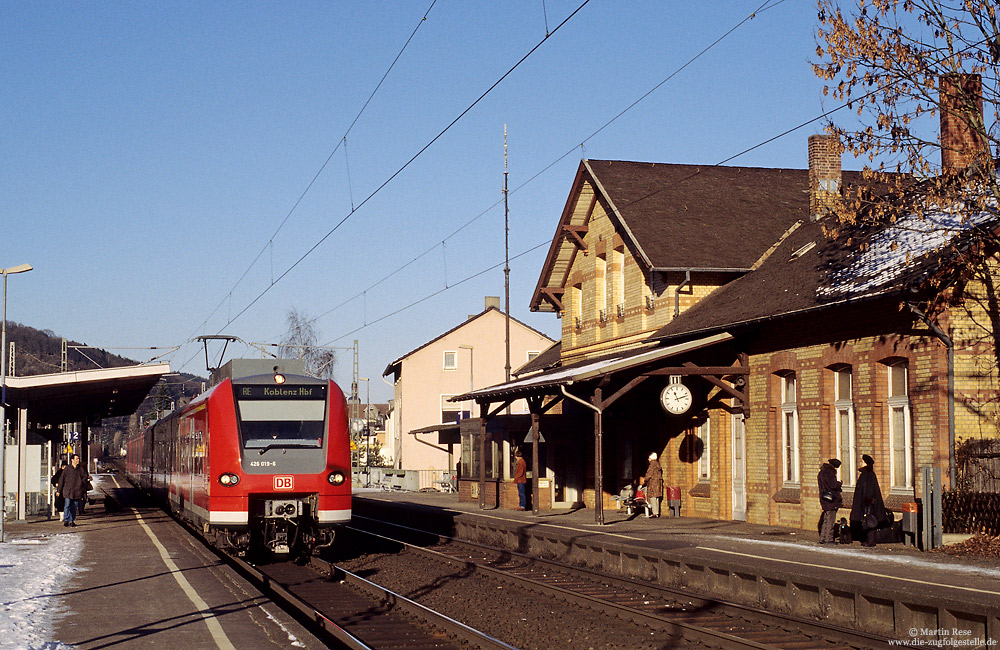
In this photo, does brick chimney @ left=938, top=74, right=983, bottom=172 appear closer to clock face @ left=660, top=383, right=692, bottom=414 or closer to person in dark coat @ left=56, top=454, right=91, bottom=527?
clock face @ left=660, top=383, right=692, bottom=414

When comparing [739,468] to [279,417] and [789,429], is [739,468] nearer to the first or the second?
[789,429]

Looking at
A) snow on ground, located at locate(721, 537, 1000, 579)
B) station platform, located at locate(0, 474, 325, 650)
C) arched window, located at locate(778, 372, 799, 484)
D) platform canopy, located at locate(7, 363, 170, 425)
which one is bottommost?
station platform, located at locate(0, 474, 325, 650)

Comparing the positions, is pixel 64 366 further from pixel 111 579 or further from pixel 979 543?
pixel 979 543

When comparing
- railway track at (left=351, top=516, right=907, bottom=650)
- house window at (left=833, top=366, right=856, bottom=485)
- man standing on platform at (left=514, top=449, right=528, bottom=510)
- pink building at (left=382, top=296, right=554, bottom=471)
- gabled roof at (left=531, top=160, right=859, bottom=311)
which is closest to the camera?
railway track at (left=351, top=516, right=907, bottom=650)

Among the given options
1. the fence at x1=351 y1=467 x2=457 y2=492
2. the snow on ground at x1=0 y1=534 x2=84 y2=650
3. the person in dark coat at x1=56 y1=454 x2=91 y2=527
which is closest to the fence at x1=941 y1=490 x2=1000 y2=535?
the snow on ground at x1=0 y1=534 x2=84 y2=650

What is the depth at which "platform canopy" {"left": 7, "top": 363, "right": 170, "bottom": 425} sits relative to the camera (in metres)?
25.1

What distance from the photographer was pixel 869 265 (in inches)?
762

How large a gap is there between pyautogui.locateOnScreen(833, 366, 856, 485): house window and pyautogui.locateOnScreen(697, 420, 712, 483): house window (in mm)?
4441

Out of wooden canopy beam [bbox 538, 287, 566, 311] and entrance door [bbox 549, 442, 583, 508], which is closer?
entrance door [bbox 549, 442, 583, 508]

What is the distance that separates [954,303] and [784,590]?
6.02 metres

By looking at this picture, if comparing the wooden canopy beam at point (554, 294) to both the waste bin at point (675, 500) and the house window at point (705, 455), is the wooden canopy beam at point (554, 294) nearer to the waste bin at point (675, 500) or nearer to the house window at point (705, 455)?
the waste bin at point (675, 500)

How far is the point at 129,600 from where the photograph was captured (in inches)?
519

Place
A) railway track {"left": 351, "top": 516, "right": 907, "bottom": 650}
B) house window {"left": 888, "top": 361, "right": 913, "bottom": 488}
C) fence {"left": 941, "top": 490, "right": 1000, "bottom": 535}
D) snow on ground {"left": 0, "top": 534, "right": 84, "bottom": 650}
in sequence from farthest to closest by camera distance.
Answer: house window {"left": 888, "top": 361, "right": 913, "bottom": 488}, fence {"left": 941, "top": 490, "right": 1000, "bottom": 535}, railway track {"left": 351, "top": 516, "right": 907, "bottom": 650}, snow on ground {"left": 0, "top": 534, "right": 84, "bottom": 650}

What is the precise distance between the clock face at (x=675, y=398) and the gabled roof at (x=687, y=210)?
12.4ft
